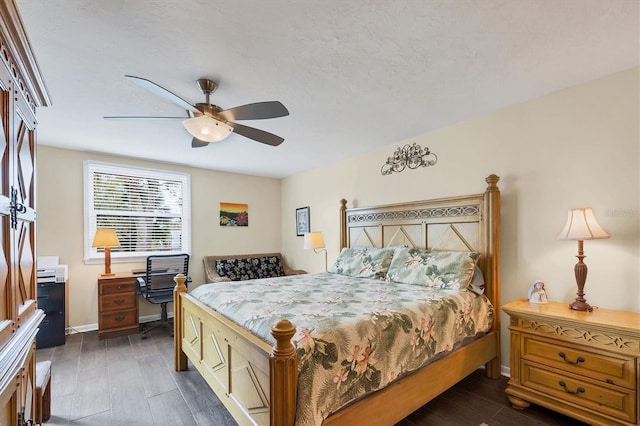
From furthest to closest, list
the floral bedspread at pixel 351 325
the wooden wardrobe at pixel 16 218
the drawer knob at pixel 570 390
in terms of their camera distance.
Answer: the drawer knob at pixel 570 390 < the floral bedspread at pixel 351 325 < the wooden wardrobe at pixel 16 218

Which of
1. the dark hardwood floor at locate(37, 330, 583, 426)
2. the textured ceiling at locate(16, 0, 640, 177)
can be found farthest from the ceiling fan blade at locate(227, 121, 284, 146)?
the dark hardwood floor at locate(37, 330, 583, 426)

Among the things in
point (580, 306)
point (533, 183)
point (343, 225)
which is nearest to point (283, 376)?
point (580, 306)

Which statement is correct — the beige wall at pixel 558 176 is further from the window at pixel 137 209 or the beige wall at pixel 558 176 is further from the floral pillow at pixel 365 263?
the window at pixel 137 209

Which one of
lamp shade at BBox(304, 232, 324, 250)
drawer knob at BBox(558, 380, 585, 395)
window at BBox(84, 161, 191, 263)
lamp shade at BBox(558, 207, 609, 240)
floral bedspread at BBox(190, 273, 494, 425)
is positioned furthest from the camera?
lamp shade at BBox(304, 232, 324, 250)

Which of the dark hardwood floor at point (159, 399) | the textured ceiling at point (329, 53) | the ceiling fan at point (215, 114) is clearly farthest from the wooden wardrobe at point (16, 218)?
the dark hardwood floor at point (159, 399)

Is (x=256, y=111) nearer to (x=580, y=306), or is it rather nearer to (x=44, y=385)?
(x=44, y=385)

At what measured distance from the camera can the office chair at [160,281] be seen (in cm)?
377

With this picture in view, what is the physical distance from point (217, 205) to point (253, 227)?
2.52 ft

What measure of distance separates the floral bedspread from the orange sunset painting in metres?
2.58

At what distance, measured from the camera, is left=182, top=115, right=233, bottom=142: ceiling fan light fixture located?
209 centimetres

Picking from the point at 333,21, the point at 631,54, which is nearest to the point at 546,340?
the point at 631,54

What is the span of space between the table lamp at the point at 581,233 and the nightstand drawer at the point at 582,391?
0.48m

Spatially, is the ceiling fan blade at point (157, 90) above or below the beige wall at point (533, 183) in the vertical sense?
above

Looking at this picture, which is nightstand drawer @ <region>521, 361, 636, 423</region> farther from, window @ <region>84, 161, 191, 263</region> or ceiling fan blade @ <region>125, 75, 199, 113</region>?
window @ <region>84, 161, 191, 263</region>
